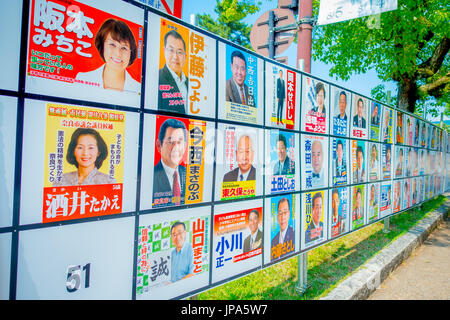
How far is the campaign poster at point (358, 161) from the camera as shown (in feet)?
14.1

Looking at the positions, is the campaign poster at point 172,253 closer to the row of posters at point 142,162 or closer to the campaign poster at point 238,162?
the row of posters at point 142,162

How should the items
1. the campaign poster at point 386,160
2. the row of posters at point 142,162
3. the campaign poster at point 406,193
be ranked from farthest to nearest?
the campaign poster at point 406,193 → the campaign poster at point 386,160 → the row of posters at point 142,162

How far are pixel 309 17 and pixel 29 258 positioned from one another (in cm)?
378

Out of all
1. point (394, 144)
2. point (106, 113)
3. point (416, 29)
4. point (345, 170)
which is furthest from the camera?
point (416, 29)

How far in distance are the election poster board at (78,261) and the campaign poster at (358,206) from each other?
11.2 feet

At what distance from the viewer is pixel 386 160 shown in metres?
5.40

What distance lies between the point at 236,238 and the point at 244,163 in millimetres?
642

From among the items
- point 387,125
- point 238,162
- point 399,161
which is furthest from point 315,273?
point 399,161

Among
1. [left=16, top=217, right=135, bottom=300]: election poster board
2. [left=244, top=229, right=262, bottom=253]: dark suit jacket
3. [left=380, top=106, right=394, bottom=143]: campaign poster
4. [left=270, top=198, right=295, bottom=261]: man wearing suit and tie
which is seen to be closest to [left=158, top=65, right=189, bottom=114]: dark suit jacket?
[left=16, top=217, right=135, bottom=300]: election poster board

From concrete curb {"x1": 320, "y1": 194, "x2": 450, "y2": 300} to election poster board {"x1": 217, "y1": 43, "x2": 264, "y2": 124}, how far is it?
2077mm

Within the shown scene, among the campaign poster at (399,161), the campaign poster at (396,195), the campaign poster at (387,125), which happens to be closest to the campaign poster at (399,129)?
the campaign poster at (399,161)
